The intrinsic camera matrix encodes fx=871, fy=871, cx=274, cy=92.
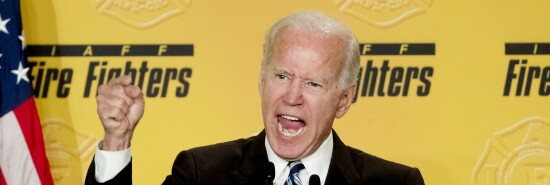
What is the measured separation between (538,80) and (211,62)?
1255mm

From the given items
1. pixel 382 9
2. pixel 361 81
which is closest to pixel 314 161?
pixel 361 81

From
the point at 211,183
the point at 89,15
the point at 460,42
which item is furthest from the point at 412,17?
the point at 211,183

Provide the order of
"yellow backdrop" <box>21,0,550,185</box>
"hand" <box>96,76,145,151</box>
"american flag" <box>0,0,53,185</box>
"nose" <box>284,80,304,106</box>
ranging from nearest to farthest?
"hand" <box>96,76,145,151</box> → "nose" <box>284,80,304,106</box> → "american flag" <box>0,0,53,185</box> → "yellow backdrop" <box>21,0,550,185</box>

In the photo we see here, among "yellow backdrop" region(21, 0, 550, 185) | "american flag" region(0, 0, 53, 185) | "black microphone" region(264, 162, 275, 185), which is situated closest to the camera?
"black microphone" region(264, 162, 275, 185)

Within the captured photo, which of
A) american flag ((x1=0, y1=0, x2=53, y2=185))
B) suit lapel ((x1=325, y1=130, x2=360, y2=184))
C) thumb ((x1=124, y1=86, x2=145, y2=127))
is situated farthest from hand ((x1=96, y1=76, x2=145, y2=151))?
american flag ((x1=0, y1=0, x2=53, y2=185))

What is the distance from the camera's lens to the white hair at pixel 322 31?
2.13 m

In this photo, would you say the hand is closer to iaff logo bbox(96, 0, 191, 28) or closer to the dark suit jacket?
the dark suit jacket

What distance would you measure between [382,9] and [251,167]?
1318 mm

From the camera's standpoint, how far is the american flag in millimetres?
3131

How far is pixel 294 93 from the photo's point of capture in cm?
212

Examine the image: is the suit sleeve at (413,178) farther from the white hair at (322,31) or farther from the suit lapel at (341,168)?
the white hair at (322,31)

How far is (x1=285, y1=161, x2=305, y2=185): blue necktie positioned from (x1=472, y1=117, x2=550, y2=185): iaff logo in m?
1.35

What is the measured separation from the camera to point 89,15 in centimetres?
329

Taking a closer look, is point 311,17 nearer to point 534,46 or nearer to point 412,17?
point 412,17
